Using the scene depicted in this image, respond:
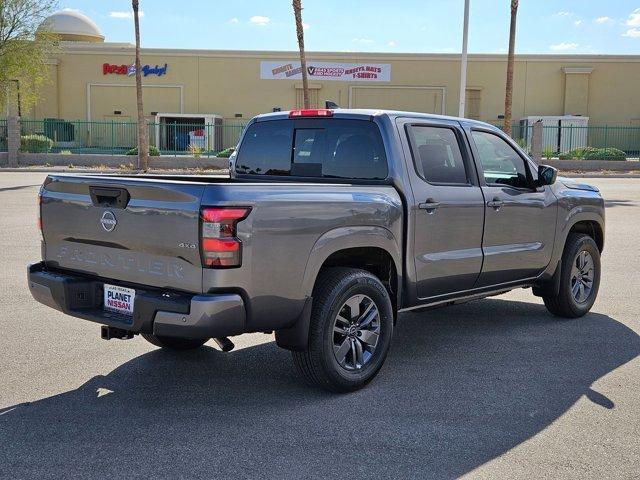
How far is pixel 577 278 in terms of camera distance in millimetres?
7488

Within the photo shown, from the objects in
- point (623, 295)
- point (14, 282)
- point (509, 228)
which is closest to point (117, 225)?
point (509, 228)

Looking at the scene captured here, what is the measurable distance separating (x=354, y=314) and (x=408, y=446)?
1.17 metres

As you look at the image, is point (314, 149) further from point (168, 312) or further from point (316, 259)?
point (168, 312)

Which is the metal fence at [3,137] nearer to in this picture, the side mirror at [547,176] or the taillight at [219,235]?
the side mirror at [547,176]

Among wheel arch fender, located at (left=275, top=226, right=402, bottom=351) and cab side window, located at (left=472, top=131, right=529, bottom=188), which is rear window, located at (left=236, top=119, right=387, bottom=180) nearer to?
wheel arch fender, located at (left=275, top=226, right=402, bottom=351)

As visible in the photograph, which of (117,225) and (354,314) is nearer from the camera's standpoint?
(117,225)

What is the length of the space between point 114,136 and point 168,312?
4177 cm

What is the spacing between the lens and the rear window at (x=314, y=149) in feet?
18.6

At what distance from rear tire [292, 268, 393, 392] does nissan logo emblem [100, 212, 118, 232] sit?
1.38 m

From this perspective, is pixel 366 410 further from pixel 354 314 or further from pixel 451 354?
pixel 451 354

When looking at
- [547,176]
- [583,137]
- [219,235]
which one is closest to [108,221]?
[219,235]

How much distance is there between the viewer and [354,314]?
5.15 metres

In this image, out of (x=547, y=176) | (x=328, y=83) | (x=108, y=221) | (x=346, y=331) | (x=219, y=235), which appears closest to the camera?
(x=219, y=235)

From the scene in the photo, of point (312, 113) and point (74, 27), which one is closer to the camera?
point (312, 113)
